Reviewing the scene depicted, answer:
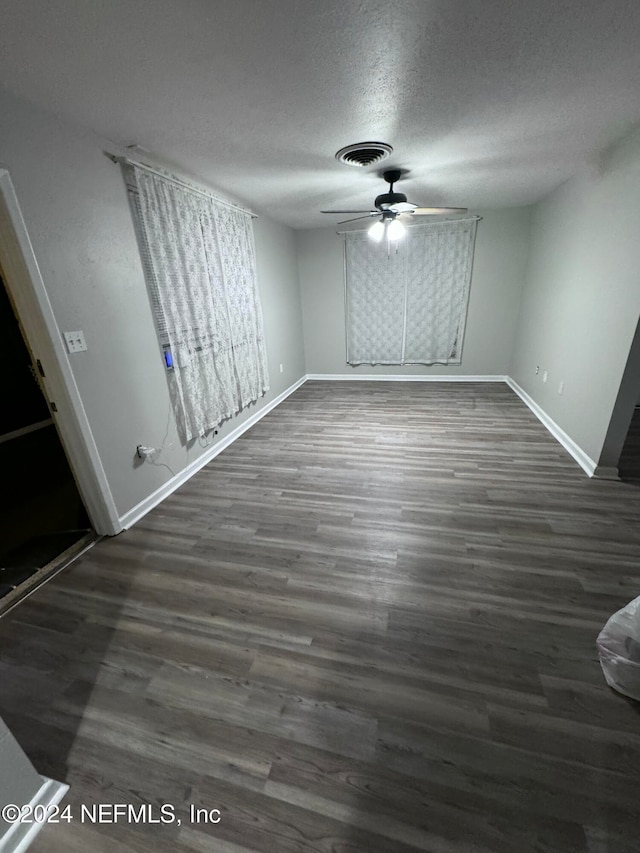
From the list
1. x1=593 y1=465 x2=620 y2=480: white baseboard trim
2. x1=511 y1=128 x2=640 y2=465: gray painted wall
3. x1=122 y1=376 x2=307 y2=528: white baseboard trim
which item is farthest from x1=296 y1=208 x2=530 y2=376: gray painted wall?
x1=593 y1=465 x2=620 y2=480: white baseboard trim

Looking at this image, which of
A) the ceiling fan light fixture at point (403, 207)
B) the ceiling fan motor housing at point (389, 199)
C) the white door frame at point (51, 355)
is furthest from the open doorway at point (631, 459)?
the white door frame at point (51, 355)

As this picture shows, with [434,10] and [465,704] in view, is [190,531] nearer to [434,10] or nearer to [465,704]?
[465,704]

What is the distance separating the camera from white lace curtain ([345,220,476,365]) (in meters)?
4.70

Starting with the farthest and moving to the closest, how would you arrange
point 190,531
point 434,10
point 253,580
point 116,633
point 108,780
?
point 190,531 < point 253,580 < point 116,633 < point 434,10 < point 108,780

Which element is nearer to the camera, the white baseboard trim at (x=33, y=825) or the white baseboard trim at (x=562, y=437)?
the white baseboard trim at (x=33, y=825)

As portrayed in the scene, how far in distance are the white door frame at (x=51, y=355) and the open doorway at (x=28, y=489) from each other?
11 centimetres

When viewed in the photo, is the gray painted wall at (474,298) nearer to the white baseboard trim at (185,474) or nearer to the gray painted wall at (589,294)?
the gray painted wall at (589,294)

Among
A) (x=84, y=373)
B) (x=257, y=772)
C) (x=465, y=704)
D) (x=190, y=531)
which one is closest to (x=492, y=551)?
(x=465, y=704)

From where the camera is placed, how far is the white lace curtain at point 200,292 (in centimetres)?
247

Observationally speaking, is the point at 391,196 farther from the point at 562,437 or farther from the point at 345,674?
the point at 345,674

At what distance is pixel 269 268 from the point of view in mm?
4312

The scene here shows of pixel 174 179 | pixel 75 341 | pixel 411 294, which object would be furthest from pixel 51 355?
pixel 411 294

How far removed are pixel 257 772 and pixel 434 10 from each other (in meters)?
2.73

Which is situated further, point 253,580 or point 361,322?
point 361,322
